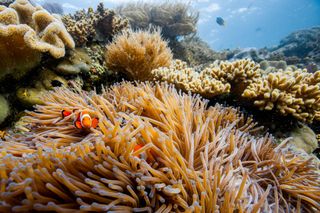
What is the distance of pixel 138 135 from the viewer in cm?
181

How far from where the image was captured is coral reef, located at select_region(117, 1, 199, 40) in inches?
331

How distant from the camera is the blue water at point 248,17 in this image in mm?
46062

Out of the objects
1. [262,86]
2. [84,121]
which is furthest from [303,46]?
[84,121]

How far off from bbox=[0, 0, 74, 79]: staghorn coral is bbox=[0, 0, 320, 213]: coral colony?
0.02 m

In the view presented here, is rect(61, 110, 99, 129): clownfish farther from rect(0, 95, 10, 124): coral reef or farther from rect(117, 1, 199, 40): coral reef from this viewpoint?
rect(117, 1, 199, 40): coral reef

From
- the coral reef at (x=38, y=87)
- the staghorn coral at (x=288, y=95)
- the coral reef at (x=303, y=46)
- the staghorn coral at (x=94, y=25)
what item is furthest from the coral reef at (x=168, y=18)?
the coral reef at (x=303, y=46)

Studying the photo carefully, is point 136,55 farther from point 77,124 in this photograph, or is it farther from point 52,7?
point 52,7

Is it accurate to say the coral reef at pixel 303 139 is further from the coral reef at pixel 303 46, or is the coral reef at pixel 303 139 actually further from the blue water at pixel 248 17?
the blue water at pixel 248 17

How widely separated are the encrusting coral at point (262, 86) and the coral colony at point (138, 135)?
0.02 m

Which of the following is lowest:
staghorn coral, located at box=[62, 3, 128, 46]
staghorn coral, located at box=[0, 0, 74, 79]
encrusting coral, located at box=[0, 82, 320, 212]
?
encrusting coral, located at box=[0, 82, 320, 212]

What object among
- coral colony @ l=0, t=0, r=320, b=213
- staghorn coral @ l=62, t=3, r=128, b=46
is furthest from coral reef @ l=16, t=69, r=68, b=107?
staghorn coral @ l=62, t=3, r=128, b=46

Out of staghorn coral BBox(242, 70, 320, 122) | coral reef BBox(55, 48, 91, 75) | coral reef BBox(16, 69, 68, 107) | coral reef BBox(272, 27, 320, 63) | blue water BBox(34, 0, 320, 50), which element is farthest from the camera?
blue water BBox(34, 0, 320, 50)

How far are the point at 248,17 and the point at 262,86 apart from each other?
294 feet

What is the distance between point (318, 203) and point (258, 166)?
498 millimetres
